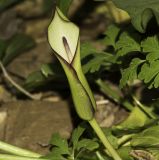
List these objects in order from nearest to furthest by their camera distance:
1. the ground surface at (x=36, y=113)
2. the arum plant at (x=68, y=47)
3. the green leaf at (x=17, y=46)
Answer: the arum plant at (x=68, y=47) < the ground surface at (x=36, y=113) < the green leaf at (x=17, y=46)

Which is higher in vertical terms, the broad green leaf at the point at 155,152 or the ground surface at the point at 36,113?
the broad green leaf at the point at 155,152

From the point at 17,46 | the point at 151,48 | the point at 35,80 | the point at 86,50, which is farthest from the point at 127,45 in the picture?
the point at 17,46

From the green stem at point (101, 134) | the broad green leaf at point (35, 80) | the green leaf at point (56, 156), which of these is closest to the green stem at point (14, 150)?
the green leaf at point (56, 156)

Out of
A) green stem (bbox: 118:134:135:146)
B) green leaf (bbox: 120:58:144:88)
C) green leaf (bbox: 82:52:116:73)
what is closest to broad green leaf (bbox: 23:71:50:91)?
green leaf (bbox: 82:52:116:73)

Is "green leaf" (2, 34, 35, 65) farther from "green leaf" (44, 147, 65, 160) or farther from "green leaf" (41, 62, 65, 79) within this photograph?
"green leaf" (44, 147, 65, 160)

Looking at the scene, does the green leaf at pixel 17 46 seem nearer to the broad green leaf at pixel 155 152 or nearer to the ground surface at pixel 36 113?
the ground surface at pixel 36 113

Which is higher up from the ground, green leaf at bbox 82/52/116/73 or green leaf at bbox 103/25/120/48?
green leaf at bbox 103/25/120/48
